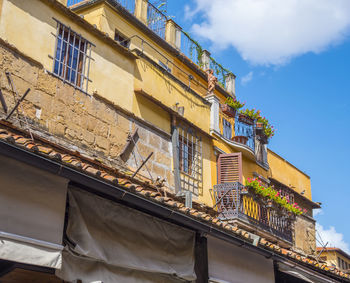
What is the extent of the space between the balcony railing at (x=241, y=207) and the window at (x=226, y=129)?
2314mm

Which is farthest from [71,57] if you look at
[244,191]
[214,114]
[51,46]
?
[244,191]

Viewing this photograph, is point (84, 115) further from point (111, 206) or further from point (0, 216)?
point (0, 216)

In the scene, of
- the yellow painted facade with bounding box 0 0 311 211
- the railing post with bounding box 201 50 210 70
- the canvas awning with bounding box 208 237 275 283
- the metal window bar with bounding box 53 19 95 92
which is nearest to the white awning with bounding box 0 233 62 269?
the canvas awning with bounding box 208 237 275 283

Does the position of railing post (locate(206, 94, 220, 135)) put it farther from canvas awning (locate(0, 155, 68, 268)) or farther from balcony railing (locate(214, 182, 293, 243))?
canvas awning (locate(0, 155, 68, 268))

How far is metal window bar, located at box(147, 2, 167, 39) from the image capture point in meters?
16.7

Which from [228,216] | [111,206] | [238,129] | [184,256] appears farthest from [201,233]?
[238,129]

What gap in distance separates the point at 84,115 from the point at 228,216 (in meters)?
6.13

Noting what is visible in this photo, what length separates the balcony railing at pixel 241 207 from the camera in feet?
49.6

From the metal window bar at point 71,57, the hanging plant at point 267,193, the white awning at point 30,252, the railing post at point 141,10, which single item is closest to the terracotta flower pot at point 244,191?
the hanging plant at point 267,193

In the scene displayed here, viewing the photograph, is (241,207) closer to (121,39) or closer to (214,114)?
(214,114)

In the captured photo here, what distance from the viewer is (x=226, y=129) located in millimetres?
17312

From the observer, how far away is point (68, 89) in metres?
10.6

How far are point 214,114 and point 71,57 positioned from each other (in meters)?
6.33

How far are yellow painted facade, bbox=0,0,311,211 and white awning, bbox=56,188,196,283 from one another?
418 centimetres
